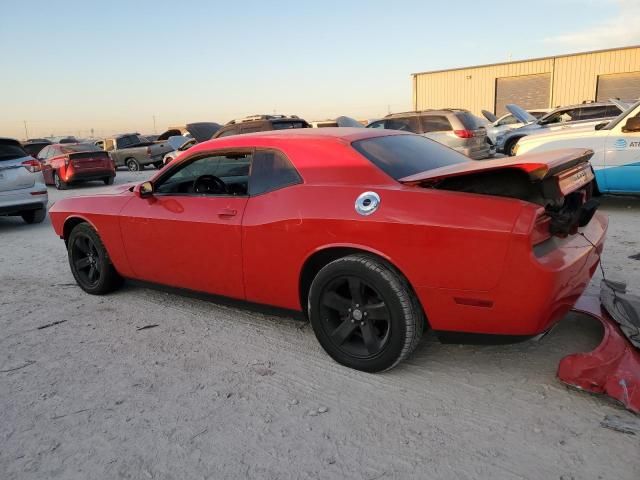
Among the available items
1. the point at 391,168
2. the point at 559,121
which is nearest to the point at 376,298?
the point at 391,168

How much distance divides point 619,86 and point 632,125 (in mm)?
29241

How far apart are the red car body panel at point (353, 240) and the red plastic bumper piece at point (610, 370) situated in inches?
10.5

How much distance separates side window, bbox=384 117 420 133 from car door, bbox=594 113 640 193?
5.76 metres

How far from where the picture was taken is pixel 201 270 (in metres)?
3.86

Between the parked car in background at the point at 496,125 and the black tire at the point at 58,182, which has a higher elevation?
the parked car in background at the point at 496,125

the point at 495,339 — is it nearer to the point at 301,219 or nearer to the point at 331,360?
the point at 331,360

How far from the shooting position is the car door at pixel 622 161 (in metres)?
7.11

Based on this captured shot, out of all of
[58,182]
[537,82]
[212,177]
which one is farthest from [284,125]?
[537,82]

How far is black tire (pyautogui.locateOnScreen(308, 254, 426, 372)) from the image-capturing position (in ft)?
9.51

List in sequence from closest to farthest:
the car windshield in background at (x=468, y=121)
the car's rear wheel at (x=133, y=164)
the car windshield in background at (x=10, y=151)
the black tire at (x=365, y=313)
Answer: the black tire at (x=365, y=313) → the car windshield in background at (x=10, y=151) → the car windshield in background at (x=468, y=121) → the car's rear wheel at (x=133, y=164)

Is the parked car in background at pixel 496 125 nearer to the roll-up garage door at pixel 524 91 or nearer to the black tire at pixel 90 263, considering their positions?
the black tire at pixel 90 263

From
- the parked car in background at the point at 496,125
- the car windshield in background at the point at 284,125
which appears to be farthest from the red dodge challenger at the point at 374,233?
the parked car in background at the point at 496,125

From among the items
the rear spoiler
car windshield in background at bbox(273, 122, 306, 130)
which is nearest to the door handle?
the rear spoiler

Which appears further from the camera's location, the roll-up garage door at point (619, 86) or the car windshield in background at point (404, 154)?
the roll-up garage door at point (619, 86)
